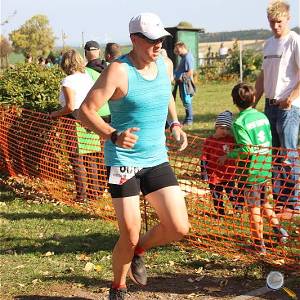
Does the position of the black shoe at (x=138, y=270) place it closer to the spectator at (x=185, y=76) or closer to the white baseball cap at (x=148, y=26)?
the white baseball cap at (x=148, y=26)

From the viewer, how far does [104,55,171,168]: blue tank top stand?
13.5 feet

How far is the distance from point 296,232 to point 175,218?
6.78ft

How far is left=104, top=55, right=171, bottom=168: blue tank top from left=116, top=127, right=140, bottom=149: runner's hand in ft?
0.93

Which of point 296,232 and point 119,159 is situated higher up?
point 119,159

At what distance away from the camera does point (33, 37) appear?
62156mm

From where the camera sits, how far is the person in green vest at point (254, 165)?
17.3 ft

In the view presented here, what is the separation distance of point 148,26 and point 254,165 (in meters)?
1.72

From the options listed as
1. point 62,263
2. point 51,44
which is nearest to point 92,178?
point 62,263

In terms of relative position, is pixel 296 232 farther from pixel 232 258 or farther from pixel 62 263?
pixel 62 263

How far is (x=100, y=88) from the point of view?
4062mm

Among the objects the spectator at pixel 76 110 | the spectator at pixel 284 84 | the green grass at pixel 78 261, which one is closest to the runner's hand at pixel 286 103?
the spectator at pixel 284 84

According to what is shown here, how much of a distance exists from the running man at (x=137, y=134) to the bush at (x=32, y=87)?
16.3 feet

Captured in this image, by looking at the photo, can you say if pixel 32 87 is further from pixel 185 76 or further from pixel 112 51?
pixel 185 76

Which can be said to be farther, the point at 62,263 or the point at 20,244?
the point at 20,244
